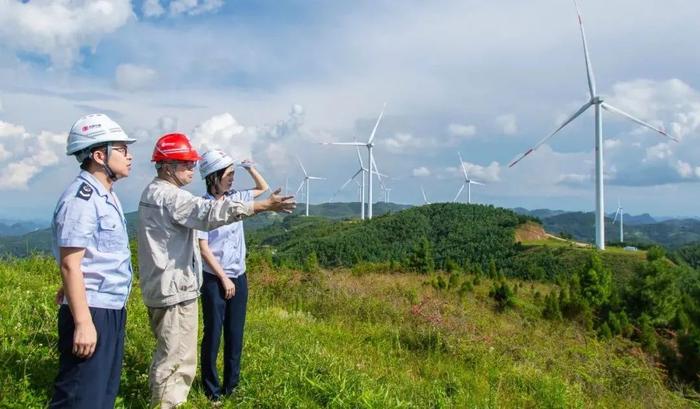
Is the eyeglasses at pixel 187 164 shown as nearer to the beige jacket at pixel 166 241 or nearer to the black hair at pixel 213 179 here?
the beige jacket at pixel 166 241

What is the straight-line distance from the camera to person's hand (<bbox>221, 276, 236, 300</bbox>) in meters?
4.07

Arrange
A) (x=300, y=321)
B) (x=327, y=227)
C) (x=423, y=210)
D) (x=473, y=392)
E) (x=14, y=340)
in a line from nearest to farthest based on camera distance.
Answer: (x=14, y=340) → (x=473, y=392) → (x=300, y=321) → (x=423, y=210) → (x=327, y=227)

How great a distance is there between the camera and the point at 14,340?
4.52m

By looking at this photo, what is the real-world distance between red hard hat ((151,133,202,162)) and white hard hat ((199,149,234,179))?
0.53m

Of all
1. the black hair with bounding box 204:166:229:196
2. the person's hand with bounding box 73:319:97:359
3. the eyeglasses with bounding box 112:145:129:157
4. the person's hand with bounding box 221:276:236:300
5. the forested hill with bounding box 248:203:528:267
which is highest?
the eyeglasses with bounding box 112:145:129:157

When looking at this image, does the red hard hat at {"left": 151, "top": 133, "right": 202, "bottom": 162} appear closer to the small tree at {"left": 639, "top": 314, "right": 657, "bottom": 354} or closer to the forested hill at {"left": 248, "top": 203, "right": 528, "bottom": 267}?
the small tree at {"left": 639, "top": 314, "right": 657, "bottom": 354}

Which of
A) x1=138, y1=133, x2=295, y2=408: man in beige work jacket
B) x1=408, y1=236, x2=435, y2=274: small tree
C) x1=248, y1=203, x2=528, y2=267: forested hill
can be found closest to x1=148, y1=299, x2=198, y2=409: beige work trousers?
x1=138, y1=133, x2=295, y2=408: man in beige work jacket

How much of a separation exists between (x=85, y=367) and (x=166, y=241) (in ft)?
2.86

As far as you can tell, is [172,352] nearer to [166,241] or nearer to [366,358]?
[166,241]

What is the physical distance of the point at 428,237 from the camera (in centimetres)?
6981

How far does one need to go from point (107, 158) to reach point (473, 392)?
377cm

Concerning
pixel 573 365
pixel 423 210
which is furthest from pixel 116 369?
pixel 423 210

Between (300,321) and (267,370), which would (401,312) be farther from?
(267,370)

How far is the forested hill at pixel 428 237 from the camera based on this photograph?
57.7 metres
